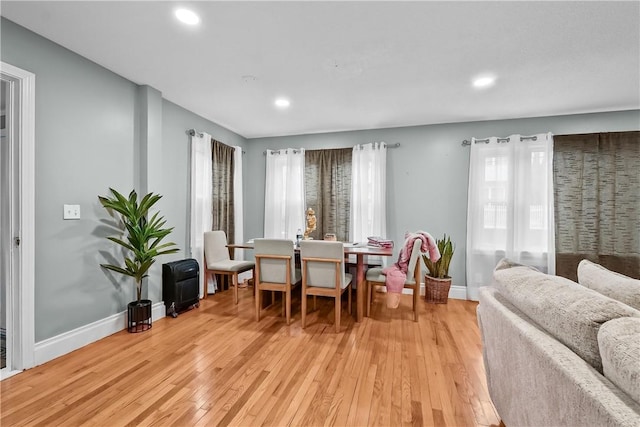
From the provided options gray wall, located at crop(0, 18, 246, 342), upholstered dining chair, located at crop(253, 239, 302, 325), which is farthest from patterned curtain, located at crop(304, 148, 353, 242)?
gray wall, located at crop(0, 18, 246, 342)

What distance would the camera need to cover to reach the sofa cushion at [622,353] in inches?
29.6

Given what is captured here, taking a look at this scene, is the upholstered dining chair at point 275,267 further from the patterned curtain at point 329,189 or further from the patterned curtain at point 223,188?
the patterned curtain at point 329,189

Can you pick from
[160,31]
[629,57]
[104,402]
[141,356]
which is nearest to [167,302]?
[141,356]

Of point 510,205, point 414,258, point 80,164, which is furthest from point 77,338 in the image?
point 510,205

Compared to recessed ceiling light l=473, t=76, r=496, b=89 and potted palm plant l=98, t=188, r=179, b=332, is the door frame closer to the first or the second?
potted palm plant l=98, t=188, r=179, b=332

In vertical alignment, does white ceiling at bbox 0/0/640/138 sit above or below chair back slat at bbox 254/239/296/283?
above

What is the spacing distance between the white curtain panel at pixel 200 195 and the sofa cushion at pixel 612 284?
3806 mm

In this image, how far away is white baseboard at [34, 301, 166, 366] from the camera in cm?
219

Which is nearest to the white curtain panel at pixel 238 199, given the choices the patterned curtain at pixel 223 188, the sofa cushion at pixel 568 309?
the patterned curtain at pixel 223 188

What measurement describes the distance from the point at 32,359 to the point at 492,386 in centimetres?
320

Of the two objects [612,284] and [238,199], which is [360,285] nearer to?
[612,284]

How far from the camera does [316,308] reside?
11.7 ft

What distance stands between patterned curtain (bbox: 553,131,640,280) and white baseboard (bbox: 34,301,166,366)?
518 centimetres

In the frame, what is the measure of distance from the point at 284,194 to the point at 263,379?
10.7 ft
